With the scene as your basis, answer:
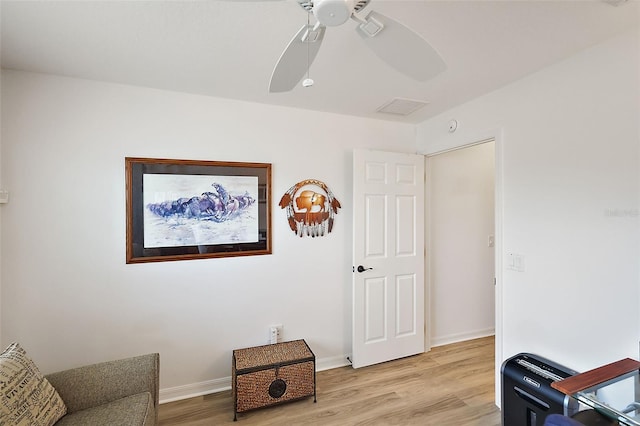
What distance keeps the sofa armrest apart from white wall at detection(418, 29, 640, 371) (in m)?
2.40

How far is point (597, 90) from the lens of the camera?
5.40 feet

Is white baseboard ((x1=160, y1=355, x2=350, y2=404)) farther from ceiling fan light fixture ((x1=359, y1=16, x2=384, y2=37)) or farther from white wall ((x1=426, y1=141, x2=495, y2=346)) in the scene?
ceiling fan light fixture ((x1=359, y1=16, x2=384, y2=37))

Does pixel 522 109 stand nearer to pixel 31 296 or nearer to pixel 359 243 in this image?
pixel 359 243

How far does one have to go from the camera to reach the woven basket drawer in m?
2.08

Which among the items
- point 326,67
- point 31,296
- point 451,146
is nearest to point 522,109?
point 451,146

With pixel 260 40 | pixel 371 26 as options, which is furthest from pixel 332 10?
pixel 260 40

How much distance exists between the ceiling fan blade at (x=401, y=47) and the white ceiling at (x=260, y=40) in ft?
1.15

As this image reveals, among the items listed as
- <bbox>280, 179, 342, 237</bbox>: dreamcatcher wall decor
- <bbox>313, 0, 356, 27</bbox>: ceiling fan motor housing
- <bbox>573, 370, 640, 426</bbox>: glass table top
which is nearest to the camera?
<bbox>313, 0, 356, 27</bbox>: ceiling fan motor housing

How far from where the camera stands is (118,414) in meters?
1.44

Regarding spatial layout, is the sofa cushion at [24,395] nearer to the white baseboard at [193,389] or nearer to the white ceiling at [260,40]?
the white baseboard at [193,389]

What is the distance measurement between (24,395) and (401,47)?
2143mm

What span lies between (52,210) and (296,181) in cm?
177

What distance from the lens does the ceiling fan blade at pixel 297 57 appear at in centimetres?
101

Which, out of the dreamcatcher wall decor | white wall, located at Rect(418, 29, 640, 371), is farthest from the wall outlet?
white wall, located at Rect(418, 29, 640, 371)
